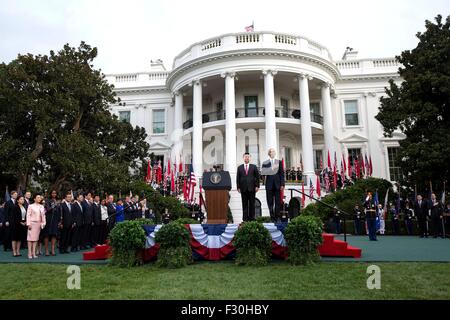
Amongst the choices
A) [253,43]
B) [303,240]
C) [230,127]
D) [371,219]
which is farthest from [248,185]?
[253,43]

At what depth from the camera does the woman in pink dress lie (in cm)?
941

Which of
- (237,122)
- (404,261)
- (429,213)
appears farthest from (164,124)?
(404,261)

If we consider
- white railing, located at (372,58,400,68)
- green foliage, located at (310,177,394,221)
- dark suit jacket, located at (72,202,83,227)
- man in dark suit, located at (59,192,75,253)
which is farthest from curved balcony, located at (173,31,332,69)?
man in dark suit, located at (59,192,75,253)

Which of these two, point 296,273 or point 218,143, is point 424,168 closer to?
point 296,273

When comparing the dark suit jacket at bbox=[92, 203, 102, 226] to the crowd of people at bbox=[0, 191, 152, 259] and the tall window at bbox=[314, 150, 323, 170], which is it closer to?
the crowd of people at bbox=[0, 191, 152, 259]

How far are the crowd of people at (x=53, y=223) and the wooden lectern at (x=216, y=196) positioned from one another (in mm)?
4553

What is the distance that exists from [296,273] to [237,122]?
1854cm

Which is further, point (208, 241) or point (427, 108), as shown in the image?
point (427, 108)

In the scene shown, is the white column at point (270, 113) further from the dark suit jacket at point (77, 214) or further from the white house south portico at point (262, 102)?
the dark suit jacket at point (77, 214)

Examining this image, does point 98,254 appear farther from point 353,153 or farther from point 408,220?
point 353,153

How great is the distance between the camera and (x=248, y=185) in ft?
28.6

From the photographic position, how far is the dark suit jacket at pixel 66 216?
10.6 meters

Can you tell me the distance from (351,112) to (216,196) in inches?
906

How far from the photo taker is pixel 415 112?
17250mm
